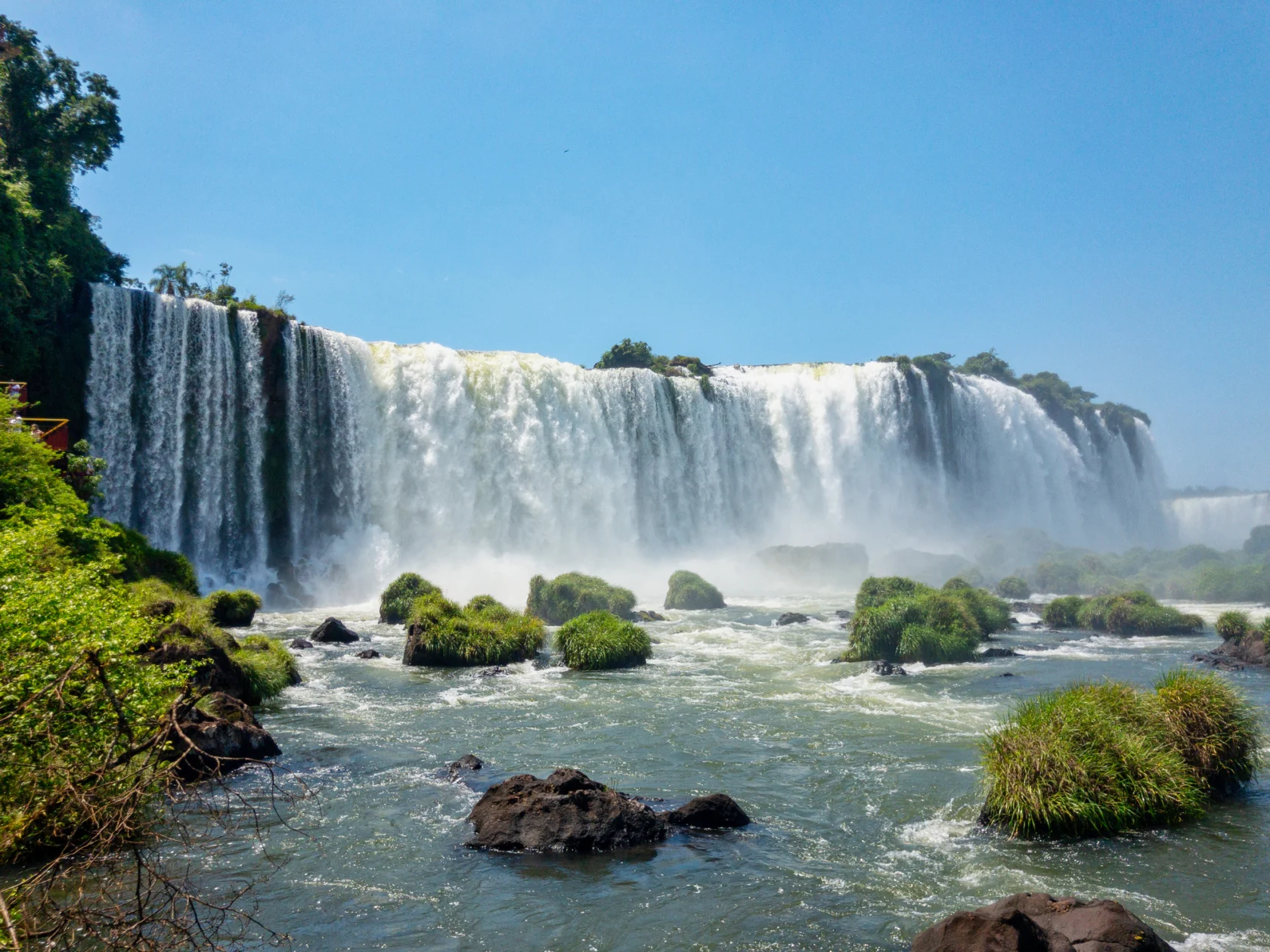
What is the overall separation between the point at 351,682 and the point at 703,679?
298 inches

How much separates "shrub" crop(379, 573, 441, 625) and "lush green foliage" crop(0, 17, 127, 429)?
1565cm

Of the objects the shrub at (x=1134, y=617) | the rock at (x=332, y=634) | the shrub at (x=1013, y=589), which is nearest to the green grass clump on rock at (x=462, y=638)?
the rock at (x=332, y=634)

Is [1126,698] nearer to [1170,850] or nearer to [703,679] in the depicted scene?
[1170,850]

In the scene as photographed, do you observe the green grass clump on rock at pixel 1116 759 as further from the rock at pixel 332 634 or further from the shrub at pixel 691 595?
the shrub at pixel 691 595

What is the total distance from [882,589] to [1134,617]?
9.02 meters

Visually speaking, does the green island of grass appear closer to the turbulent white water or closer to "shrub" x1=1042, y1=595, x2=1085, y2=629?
"shrub" x1=1042, y1=595, x2=1085, y2=629

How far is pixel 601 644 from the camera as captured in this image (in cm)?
2008

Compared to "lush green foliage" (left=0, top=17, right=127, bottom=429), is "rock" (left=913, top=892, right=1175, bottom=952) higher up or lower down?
lower down

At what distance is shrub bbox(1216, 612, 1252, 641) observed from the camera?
21750 mm

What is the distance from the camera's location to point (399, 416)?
4162cm

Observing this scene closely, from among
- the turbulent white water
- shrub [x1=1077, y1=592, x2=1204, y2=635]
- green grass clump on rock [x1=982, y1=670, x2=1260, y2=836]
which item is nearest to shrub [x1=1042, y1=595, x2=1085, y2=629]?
shrub [x1=1077, y1=592, x2=1204, y2=635]

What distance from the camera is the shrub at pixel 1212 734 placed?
32.2 ft

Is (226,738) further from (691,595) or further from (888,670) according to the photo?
(691,595)

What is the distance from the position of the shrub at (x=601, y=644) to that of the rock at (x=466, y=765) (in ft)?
27.0
